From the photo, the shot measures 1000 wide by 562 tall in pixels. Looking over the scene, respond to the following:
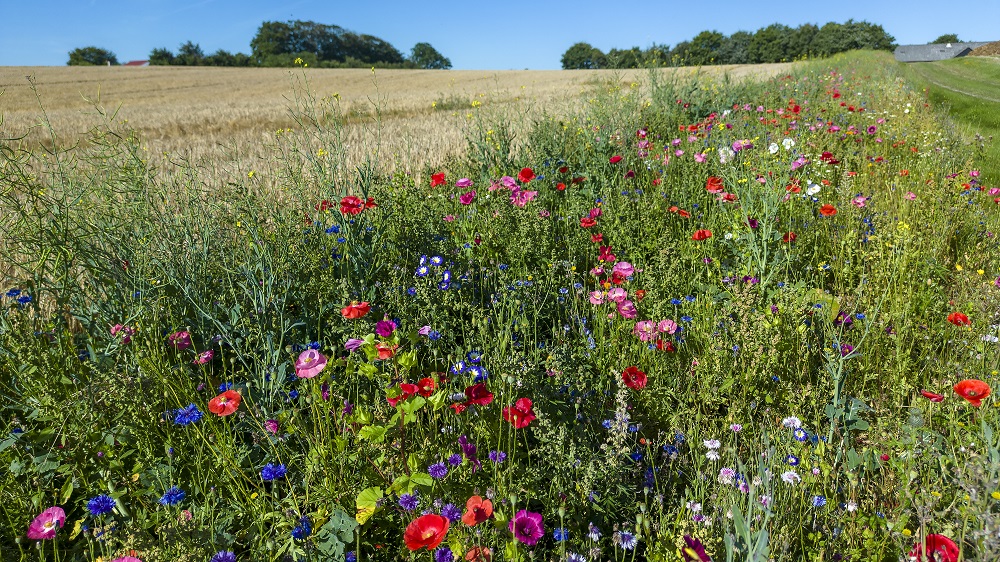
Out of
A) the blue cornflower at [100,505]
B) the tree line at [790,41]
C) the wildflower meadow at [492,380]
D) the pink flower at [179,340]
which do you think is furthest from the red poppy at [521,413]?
the tree line at [790,41]

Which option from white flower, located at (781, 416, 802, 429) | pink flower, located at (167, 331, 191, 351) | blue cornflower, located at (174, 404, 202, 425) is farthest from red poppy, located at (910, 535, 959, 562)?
pink flower, located at (167, 331, 191, 351)

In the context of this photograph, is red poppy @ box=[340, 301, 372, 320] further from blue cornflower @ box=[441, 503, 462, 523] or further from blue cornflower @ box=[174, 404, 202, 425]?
blue cornflower @ box=[441, 503, 462, 523]

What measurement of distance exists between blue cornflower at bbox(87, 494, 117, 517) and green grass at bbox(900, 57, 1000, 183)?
6.98m

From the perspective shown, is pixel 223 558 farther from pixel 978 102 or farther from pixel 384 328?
pixel 978 102

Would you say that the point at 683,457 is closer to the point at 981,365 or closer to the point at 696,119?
the point at 981,365

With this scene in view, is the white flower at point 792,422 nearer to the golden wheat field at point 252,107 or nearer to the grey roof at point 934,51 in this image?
the golden wheat field at point 252,107

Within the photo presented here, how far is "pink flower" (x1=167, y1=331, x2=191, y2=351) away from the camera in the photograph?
2.23 metres

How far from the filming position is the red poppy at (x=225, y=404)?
164 centimetres

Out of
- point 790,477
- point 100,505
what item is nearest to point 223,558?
point 100,505

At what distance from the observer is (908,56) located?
136 feet

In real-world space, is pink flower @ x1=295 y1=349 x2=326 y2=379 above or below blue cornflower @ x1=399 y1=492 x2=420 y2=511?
above

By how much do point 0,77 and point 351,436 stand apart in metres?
40.5

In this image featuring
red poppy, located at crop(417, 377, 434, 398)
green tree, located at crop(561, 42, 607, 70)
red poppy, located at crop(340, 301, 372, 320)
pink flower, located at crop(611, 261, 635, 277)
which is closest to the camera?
red poppy, located at crop(417, 377, 434, 398)

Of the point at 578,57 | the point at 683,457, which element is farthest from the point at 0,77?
the point at 578,57
